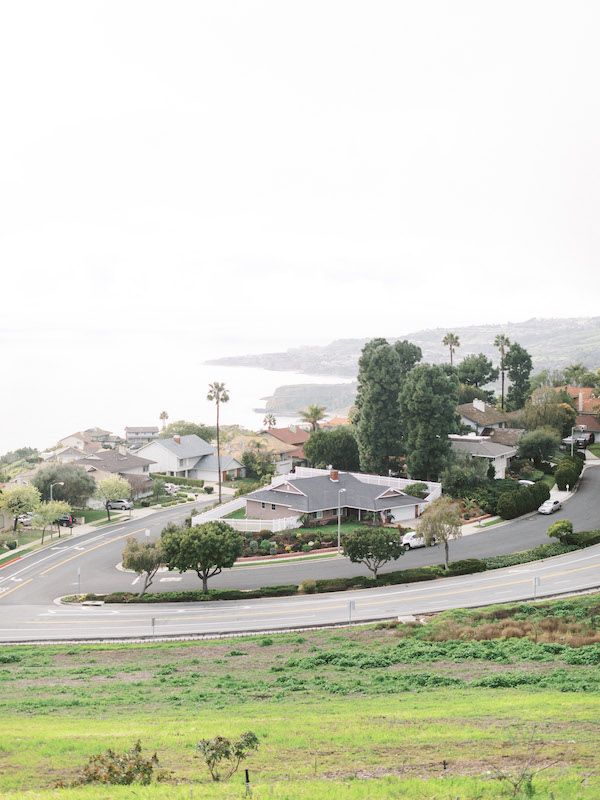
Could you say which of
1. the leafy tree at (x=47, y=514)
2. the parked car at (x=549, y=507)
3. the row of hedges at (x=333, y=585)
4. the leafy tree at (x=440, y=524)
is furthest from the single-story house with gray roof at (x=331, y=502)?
the leafy tree at (x=47, y=514)

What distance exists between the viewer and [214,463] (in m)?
98.2

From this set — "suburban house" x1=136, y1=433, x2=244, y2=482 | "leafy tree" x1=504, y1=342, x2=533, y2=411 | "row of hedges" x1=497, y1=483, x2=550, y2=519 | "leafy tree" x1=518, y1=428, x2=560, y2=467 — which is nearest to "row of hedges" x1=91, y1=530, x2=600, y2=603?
"row of hedges" x1=497, y1=483, x2=550, y2=519

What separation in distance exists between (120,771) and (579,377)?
421 ft

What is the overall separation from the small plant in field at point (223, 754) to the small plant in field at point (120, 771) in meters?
0.89

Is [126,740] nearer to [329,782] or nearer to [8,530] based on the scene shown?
[329,782]

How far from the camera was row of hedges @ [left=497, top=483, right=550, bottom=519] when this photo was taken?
61.8 meters

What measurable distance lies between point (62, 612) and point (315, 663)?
20.7m

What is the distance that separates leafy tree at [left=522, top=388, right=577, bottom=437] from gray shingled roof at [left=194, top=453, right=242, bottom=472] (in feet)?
112

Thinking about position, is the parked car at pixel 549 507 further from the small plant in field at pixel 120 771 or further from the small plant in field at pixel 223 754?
the small plant in field at pixel 120 771

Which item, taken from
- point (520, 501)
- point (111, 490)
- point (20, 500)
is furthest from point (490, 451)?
point (20, 500)

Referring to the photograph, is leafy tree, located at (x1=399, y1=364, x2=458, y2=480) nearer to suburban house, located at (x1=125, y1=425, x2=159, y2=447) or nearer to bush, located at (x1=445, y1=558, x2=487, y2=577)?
bush, located at (x1=445, y1=558, x2=487, y2=577)

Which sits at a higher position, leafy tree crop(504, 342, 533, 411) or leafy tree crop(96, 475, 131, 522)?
leafy tree crop(504, 342, 533, 411)

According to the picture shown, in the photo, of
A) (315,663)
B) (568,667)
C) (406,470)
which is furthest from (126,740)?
(406,470)

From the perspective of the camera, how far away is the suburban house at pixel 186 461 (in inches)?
3826
